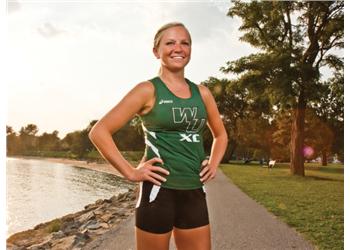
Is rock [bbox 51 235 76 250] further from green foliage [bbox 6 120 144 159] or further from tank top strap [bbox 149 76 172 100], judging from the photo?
green foliage [bbox 6 120 144 159]

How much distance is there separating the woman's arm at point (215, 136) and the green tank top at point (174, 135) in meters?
0.09

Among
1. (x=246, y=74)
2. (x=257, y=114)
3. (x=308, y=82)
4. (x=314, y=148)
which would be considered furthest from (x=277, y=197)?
(x=257, y=114)

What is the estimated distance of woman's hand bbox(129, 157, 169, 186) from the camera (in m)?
2.52

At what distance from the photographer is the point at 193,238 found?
8.52ft

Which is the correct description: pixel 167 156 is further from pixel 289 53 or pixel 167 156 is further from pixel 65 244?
pixel 289 53

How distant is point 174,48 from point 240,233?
4915mm

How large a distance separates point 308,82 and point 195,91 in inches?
785

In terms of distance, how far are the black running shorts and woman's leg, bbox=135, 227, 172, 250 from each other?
0.02 m

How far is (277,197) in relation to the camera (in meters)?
12.6

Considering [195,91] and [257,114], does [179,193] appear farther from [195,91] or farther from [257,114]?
[257,114]

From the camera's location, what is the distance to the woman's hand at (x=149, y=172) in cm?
252

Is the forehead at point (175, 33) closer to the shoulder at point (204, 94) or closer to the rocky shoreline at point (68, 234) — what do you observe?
the shoulder at point (204, 94)

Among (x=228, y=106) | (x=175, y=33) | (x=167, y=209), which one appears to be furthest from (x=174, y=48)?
(x=228, y=106)

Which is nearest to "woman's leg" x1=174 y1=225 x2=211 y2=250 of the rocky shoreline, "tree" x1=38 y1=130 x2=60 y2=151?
the rocky shoreline
